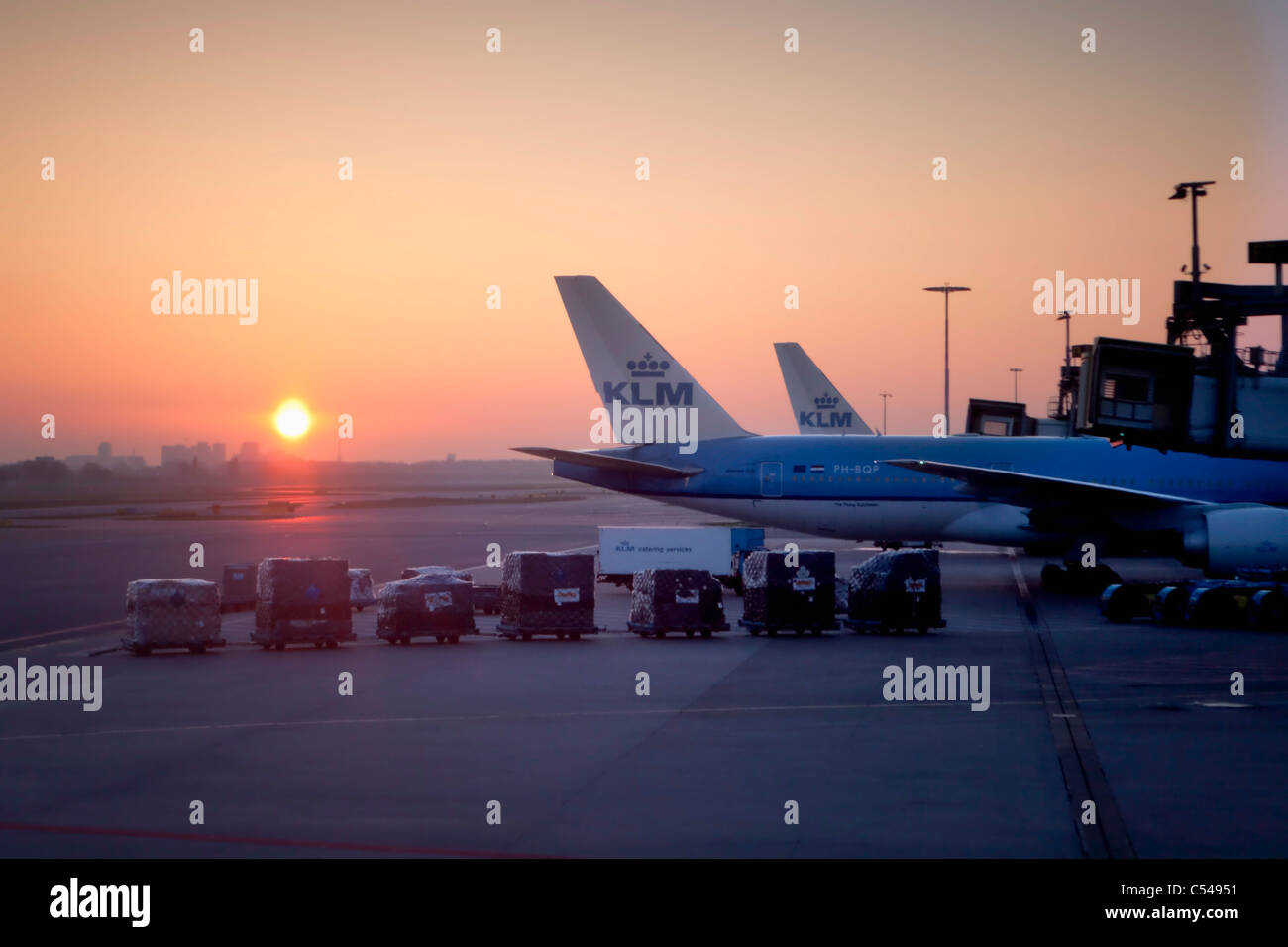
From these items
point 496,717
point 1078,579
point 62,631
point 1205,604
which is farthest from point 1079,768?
point 1078,579

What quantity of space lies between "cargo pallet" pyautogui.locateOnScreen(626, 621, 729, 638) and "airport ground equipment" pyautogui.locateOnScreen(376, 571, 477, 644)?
10.9 ft

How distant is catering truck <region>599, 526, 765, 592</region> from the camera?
36.1 m

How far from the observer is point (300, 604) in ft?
77.4

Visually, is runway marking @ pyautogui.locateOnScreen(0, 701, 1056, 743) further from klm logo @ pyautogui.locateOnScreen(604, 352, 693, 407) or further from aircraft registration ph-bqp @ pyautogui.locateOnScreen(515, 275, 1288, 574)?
klm logo @ pyautogui.locateOnScreen(604, 352, 693, 407)

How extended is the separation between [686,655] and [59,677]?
10.4 meters

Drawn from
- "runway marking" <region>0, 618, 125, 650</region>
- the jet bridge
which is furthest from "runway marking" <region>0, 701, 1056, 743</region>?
"runway marking" <region>0, 618, 125, 650</region>

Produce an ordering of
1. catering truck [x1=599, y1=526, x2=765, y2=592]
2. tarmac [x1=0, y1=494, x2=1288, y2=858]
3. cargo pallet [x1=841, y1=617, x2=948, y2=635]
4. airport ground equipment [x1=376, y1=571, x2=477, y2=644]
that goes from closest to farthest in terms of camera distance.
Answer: tarmac [x1=0, y1=494, x2=1288, y2=858] < airport ground equipment [x1=376, y1=571, x2=477, y2=644] < cargo pallet [x1=841, y1=617, x2=948, y2=635] < catering truck [x1=599, y1=526, x2=765, y2=592]

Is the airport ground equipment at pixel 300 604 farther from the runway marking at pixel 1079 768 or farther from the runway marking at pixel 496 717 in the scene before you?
the runway marking at pixel 1079 768

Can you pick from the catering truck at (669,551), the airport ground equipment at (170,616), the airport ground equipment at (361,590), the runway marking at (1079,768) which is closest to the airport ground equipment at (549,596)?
the airport ground equipment at (170,616)

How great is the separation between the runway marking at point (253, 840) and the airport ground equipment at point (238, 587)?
21.0 metres

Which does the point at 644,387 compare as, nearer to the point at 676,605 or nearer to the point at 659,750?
the point at 676,605

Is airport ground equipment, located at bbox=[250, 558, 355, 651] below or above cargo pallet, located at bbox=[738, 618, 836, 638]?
above

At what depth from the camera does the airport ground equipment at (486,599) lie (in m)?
31.0

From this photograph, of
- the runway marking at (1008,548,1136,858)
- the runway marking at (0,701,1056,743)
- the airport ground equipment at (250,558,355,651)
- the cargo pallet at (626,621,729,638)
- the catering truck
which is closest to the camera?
the runway marking at (1008,548,1136,858)
